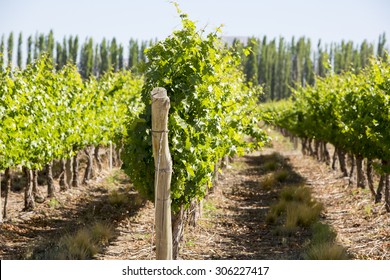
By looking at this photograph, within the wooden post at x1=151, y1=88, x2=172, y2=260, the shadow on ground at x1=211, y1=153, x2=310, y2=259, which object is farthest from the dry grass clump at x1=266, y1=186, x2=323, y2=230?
the wooden post at x1=151, y1=88, x2=172, y2=260

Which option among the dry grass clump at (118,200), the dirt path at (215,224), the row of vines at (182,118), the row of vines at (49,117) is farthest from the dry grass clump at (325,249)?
the dry grass clump at (118,200)

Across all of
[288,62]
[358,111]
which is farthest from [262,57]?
[358,111]

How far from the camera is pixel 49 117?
12.3 meters

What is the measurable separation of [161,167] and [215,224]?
259 inches

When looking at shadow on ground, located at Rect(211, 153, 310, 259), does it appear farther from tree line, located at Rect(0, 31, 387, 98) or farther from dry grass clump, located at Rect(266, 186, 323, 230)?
tree line, located at Rect(0, 31, 387, 98)

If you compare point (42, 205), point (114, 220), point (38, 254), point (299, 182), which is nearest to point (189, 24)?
point (38, 254)

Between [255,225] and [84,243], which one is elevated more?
[84,243]

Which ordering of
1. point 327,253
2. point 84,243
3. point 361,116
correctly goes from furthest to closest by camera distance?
point 361,116, point 84,243, point 327,253

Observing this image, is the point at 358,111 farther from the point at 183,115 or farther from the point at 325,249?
the point at 183,115

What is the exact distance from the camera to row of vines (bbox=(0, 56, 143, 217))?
34.7 feet

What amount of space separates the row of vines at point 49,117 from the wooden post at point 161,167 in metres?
2.26

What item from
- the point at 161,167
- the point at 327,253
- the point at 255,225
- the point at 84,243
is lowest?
the point at 255,225

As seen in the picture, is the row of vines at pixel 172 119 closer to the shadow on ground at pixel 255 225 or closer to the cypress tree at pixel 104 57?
the shadow on ground at pixel 255 225

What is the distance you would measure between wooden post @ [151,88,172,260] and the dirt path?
133 inches
